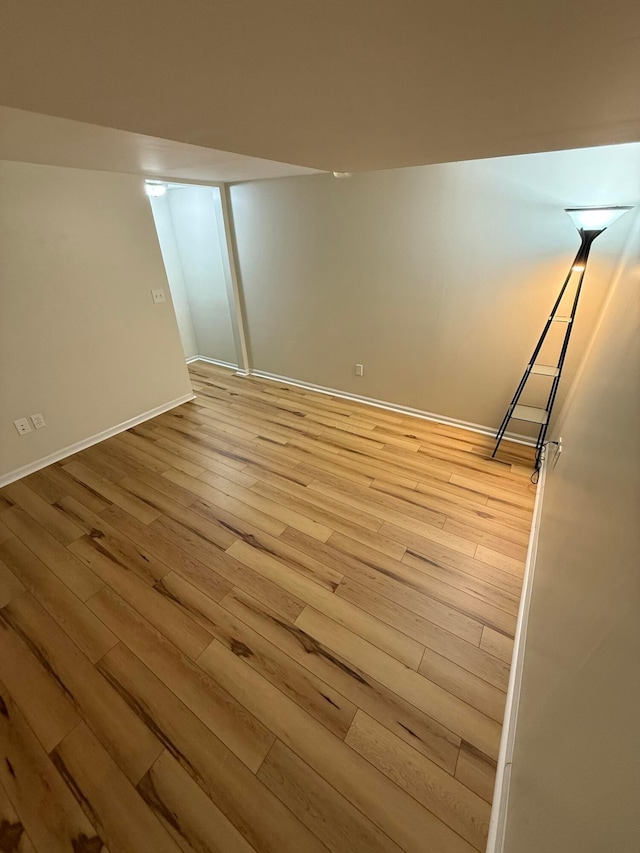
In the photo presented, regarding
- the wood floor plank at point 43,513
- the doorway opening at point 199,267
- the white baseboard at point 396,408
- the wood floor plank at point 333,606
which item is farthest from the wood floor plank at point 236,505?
the doorway opening at point 199,267

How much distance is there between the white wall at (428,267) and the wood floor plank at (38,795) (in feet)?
10.0

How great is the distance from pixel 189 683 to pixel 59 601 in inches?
33.2

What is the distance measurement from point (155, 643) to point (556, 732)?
148 cm

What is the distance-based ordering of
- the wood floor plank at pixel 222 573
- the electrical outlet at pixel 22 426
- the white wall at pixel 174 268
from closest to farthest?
the wood floor plank at pixel 222 573 → the electrical outlet at pixel 22 426 → the white wall at pixel 174 268

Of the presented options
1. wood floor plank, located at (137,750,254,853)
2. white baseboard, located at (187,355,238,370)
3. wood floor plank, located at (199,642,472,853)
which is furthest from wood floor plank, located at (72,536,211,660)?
white baseboard, located at (187,355,238,370)

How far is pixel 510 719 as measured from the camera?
1.18m

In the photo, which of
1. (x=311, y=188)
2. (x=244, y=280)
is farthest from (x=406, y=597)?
(x=244, y=280)

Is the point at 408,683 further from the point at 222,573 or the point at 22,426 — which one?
the point at 22,426

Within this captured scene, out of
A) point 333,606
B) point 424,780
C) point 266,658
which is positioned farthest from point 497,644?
point 266,658

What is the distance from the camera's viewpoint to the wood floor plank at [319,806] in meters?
0.97

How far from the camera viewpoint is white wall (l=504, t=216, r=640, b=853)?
0.51m

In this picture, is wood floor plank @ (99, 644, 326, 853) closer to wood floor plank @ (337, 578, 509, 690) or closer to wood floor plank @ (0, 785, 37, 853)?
wood floor plank @ (0, 785, 37, 853)

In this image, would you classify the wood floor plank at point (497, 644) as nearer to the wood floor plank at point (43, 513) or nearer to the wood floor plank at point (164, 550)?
the wood floor plank at point (164, 550)

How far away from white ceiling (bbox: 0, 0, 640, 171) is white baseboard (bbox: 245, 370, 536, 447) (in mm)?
2046
